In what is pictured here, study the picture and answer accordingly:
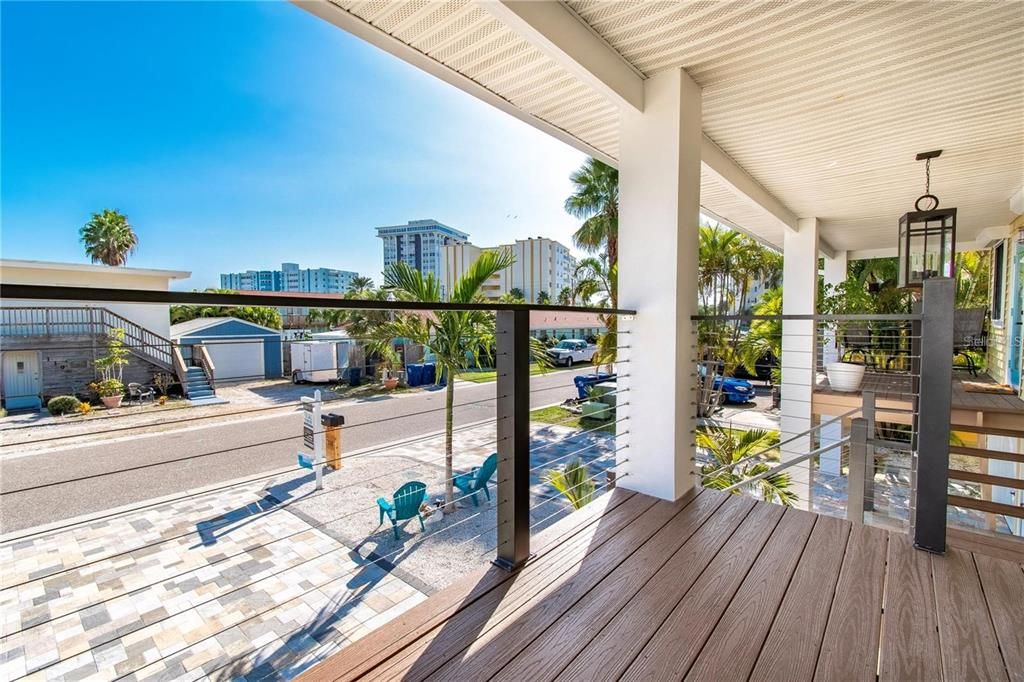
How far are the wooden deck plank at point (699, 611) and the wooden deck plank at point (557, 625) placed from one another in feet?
0.54

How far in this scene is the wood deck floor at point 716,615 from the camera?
1306mm

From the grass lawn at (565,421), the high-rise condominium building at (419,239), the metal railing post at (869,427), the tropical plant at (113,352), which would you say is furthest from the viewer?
the high-rise condominium building at (419,239)

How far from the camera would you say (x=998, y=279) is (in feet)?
20.5

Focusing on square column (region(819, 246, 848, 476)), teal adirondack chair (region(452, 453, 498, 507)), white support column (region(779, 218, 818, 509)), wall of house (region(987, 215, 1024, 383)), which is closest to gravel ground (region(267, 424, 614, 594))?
teal adirondack chair (region(452, 453, 498, 507))

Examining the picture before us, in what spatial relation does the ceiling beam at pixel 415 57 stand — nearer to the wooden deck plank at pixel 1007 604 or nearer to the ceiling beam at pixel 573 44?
the ceiling beam at pixel 573 44

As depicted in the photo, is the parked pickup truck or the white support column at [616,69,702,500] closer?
the white support column at [616,69,702,500]

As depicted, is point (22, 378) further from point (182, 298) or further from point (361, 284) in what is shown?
point (361, 284)

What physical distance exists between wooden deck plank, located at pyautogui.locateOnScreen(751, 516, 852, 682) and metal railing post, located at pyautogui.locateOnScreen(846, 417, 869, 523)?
4.58 feet

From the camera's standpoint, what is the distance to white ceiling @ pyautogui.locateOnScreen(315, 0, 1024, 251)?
212 cm

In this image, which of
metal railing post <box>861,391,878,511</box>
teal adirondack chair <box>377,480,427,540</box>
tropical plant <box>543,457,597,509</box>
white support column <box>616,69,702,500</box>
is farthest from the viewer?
teal adirondack chair <box>377,480,427,540</box>


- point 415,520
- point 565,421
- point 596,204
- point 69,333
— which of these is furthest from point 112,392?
point 565,421

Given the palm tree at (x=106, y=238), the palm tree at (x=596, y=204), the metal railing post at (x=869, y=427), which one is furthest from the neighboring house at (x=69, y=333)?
the palm tree at (x=106, y=238)

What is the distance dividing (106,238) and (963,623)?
84.8ft

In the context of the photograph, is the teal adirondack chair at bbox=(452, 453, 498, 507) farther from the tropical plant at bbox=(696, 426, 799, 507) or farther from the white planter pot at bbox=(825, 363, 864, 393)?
the white planter pot at bbox=(825, 363, 864, 393)
